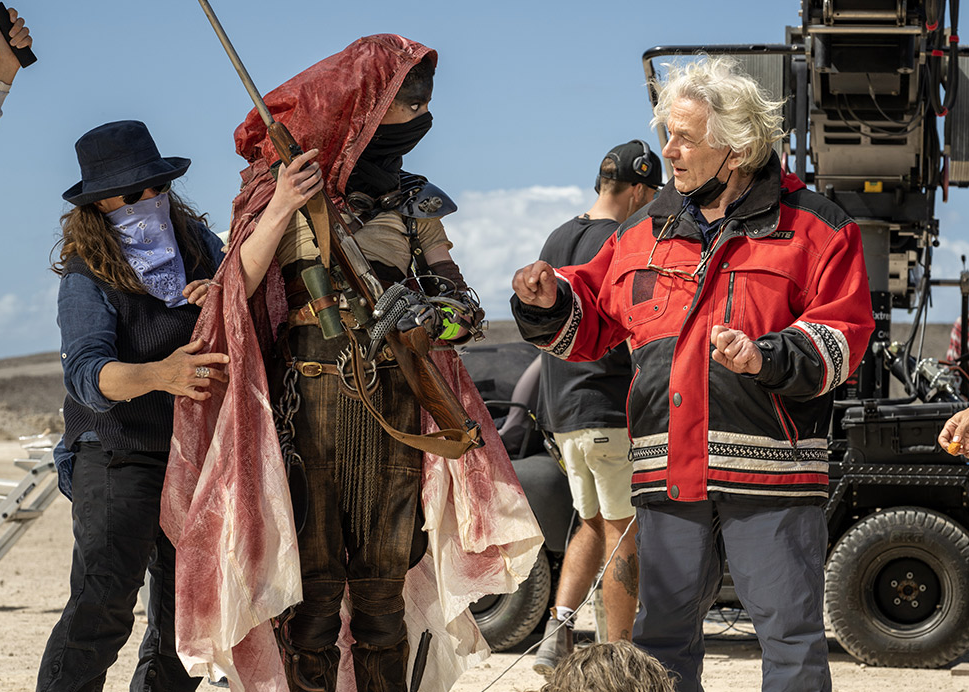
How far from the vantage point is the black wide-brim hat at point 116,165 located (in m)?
3.53

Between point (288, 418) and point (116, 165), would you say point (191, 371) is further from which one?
point (116, 165)

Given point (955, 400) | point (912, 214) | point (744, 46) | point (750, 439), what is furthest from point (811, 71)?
point (750, 439)

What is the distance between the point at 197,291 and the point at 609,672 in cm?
157

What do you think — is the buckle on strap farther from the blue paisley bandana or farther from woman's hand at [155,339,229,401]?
the blue paisley bandana

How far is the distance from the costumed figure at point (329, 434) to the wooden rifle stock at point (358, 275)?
34 mm

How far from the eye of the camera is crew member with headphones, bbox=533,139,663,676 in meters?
4.66

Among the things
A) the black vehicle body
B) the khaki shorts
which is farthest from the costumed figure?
the black vehicle body

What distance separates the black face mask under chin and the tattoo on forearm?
1.78m

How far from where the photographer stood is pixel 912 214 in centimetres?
664

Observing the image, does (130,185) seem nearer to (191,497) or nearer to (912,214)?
(191,497)

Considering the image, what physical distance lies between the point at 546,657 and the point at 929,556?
191 cm

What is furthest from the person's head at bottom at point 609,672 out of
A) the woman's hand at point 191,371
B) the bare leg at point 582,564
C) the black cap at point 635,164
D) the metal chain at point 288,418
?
the black cap at point 635,164

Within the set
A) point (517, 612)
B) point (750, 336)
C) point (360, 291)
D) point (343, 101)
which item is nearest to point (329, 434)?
point (360, 291)

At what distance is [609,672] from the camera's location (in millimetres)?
2518
